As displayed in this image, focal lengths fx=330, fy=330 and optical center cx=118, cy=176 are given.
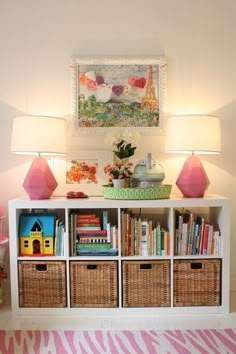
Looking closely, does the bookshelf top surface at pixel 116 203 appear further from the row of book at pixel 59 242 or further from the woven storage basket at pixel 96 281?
the woven storage basket at pixel 96 281

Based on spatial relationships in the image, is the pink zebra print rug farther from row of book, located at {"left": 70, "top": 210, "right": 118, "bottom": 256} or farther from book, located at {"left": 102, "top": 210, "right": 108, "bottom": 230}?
book, located at {"left": 102, "top": 210, "right": 108, "bottom": 230}

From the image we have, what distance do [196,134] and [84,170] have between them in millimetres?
831

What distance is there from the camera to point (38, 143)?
2.06 meters

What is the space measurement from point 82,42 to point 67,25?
0.52ft

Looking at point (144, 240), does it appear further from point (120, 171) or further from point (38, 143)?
point (38, 143)

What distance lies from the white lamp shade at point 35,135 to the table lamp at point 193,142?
30.3 inches

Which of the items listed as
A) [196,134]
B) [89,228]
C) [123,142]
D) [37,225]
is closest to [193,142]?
[196,134]

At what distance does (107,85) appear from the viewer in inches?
93.8

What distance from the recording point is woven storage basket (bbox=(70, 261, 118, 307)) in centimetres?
205

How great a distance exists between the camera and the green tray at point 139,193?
6.68 feet

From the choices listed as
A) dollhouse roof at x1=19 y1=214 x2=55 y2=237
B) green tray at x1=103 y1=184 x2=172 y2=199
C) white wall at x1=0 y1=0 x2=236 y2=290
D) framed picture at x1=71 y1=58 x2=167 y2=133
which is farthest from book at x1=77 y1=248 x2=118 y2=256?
framed picture at x1=71 y1=58 x2=167 y2=133

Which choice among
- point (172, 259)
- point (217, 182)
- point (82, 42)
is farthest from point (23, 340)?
point (82, 42)

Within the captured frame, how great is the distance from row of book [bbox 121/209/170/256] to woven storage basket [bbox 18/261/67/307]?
0.43m

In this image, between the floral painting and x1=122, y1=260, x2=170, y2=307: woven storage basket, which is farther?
the floral painting
